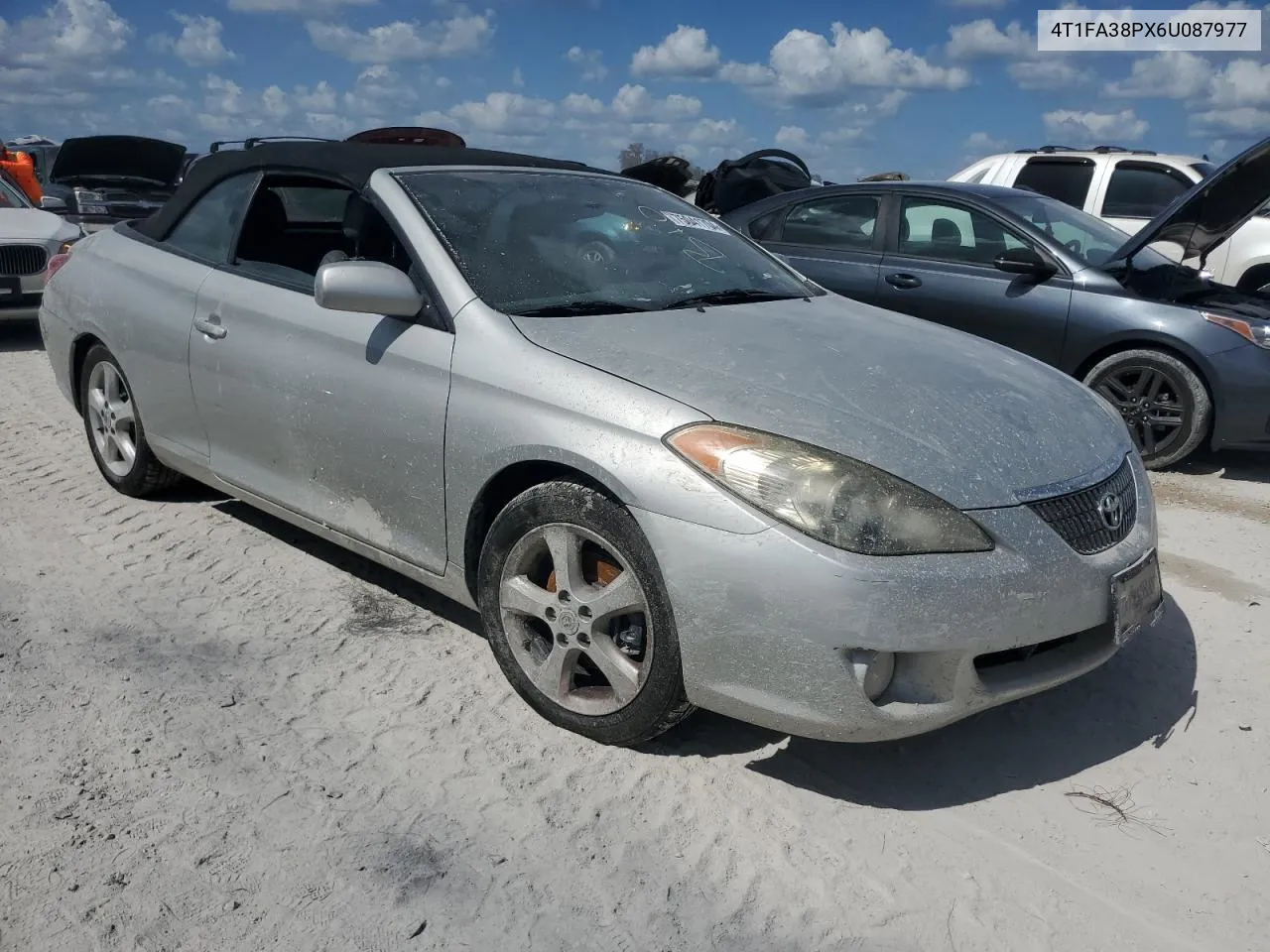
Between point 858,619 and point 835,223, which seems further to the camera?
point 835,223

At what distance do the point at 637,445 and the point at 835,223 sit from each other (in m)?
5.21

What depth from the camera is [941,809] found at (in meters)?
2.92

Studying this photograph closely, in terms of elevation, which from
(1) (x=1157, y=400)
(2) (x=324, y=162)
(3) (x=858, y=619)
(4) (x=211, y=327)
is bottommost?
(1) (x=1157, y=400)

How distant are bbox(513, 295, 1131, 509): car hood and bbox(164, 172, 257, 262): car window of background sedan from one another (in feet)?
5.67

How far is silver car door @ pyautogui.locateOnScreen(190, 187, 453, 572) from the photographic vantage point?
134 inches

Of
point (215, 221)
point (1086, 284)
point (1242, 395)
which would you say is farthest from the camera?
point (1086, 284)

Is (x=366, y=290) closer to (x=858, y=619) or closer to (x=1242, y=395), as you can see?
(x=858, y=619)

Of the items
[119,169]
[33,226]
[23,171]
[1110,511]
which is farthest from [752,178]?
[23,171]

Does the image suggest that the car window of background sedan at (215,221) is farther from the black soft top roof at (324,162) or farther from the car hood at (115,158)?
the car hood at (115,158)

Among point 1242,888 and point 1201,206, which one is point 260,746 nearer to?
point 1242,888

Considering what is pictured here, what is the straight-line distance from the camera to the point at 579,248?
148 inches

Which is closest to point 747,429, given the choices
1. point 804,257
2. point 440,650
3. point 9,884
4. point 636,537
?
point 636,537

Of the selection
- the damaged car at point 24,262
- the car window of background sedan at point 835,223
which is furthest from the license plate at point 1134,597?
the damaged car at point 24,262

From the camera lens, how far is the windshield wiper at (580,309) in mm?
3389
